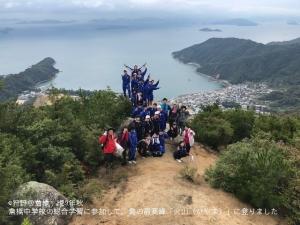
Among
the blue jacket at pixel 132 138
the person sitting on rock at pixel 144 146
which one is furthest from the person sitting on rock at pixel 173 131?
the blue jacket at pixel 132 138

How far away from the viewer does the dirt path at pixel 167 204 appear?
888 centimetres

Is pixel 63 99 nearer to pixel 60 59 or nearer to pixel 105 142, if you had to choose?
pixel 105 142

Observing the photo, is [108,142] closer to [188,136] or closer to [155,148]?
[155,148]

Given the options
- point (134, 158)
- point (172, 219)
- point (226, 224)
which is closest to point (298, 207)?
point (226, 224)

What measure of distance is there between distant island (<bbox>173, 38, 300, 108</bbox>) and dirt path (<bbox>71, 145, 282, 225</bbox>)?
3997 inches

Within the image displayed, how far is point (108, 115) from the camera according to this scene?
1477cm

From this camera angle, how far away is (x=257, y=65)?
144 m

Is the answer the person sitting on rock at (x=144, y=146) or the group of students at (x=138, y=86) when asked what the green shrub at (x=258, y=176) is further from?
the group of students at (x=138, y=86)

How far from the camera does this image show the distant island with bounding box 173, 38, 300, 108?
12461 cm

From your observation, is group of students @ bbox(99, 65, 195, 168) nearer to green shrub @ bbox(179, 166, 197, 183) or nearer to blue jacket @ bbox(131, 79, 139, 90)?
blue jacket @ bbox(131, 79, 139, 90)

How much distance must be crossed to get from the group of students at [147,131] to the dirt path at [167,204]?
913 millimetres

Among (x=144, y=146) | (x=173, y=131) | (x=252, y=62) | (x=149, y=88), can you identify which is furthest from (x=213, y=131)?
(x=252, y=62)

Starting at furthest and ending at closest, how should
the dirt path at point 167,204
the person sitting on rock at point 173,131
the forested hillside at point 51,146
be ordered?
the person sitting on rock at point 173,131, the forested hillside at point 51,146, the dirt path at point 167,204

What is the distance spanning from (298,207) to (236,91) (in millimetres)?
114486
